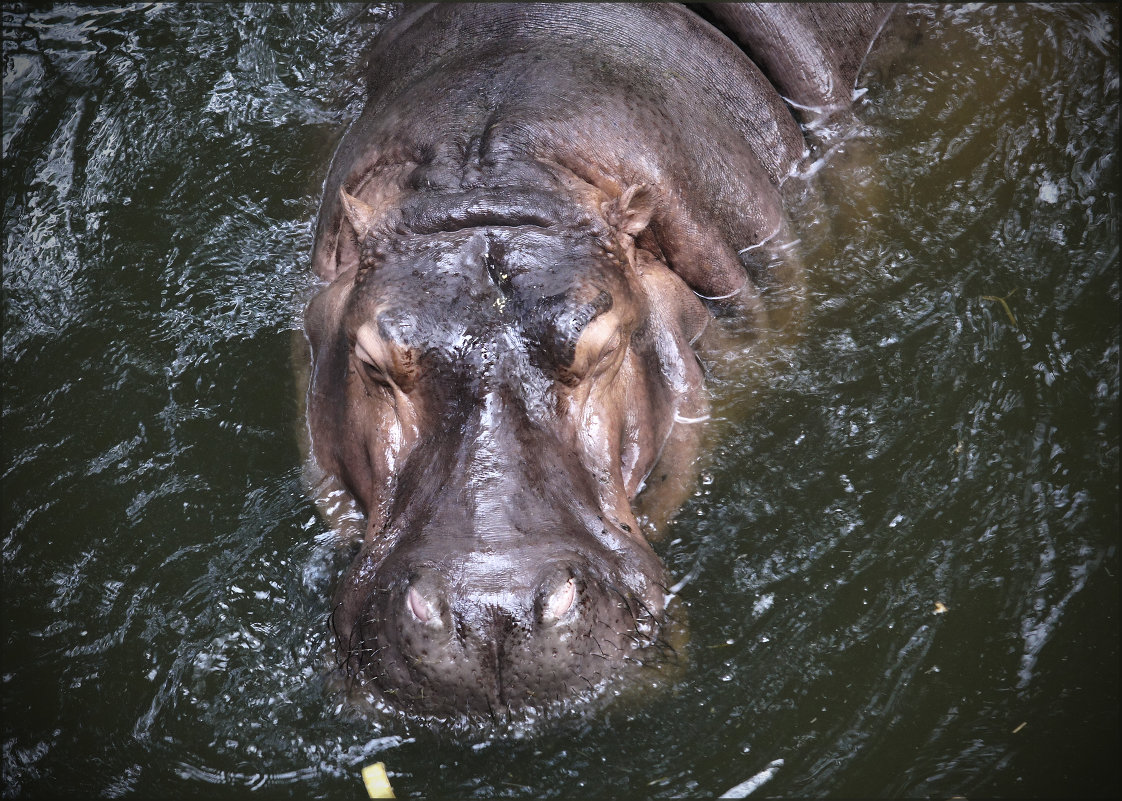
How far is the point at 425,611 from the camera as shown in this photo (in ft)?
10.5

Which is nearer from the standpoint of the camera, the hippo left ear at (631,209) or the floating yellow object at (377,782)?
the floating yellow object at (377,782)

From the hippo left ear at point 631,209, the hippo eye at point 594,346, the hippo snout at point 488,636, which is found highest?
the hippo left ear at point 631,209

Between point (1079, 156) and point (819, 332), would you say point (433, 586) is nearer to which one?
point (819, 332)

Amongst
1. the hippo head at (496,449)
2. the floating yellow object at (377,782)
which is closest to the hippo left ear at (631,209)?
the hippo head at (496,449)

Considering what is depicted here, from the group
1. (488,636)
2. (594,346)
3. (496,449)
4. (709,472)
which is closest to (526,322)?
(594,346)

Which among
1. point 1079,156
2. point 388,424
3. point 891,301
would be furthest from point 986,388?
point 388,424

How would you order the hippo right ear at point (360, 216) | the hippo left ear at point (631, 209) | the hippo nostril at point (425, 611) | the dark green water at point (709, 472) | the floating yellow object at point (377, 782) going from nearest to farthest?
the hippo nostril at point (425, 611), the floating yellow object at point (377, 782), the dark green water at point (709, 472), the hippo right ear at point (360, 216), the hippo left ear at point (631, 209)

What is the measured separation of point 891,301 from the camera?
524 cm

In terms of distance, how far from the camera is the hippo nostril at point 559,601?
10.6 feet

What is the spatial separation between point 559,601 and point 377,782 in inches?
35.2

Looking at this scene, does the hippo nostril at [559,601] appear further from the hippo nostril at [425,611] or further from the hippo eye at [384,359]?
the hippo eye at [384,359]

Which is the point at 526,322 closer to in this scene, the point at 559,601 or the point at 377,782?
the point at 559,601

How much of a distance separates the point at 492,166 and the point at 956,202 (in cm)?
273

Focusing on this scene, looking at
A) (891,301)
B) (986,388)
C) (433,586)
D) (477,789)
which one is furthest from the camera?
(891,301)
